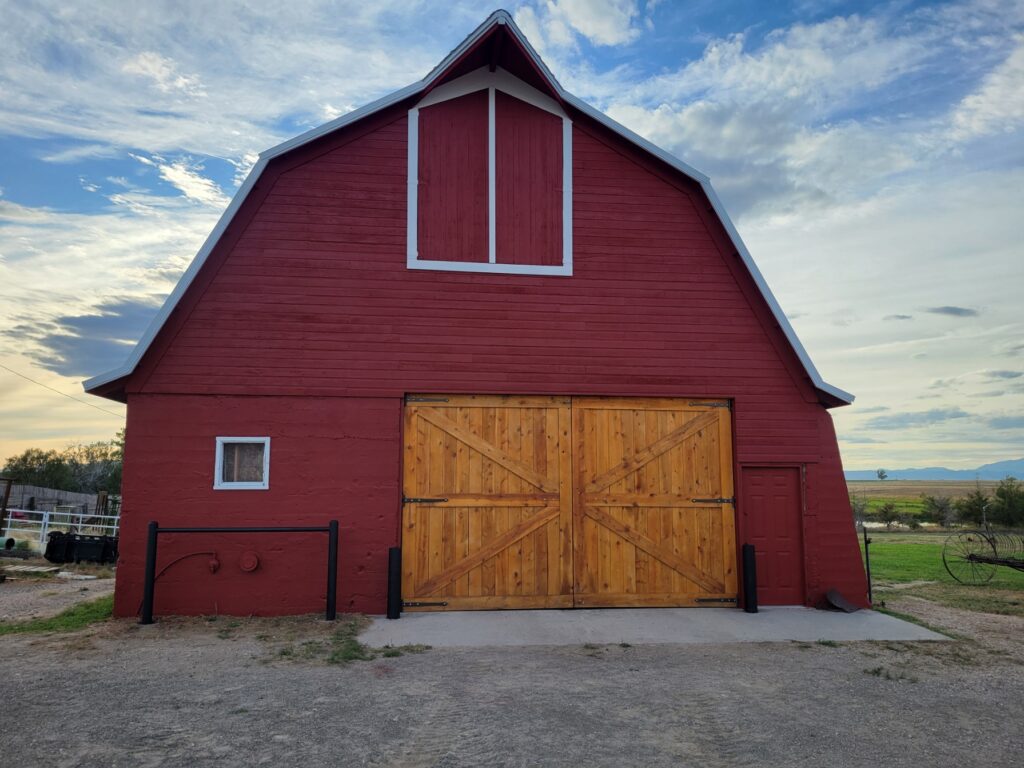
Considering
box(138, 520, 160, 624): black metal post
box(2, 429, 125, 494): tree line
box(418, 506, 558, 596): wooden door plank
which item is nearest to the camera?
box(138, 520, 160, 624): black metal post

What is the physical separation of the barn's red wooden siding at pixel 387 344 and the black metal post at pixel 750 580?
97cm

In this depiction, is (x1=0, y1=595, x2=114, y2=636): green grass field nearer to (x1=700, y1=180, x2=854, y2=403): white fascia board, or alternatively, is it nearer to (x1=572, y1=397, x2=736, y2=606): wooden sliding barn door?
(x1=572, y1=397, x2=736, y2=606): wooden sliding barn door

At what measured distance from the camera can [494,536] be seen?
32.7 feet

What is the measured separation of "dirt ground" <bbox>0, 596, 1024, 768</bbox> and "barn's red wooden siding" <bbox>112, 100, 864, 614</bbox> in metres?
1.77

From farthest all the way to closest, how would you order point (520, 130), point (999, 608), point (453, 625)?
point (999, 608)
point (520, 130)
point (453, 625)

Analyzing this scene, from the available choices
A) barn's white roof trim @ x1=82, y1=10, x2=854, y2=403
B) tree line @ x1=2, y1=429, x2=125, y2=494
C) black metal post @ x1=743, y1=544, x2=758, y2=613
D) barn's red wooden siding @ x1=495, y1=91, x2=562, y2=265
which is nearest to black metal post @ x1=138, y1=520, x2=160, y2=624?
barn's white roof trim @ x1=82, y1=10, x2=854, y2=403

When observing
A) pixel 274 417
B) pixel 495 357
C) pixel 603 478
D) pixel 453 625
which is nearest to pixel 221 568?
pixel 274 417

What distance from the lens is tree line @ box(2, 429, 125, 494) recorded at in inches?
1768

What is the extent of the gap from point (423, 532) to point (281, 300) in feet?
11.3

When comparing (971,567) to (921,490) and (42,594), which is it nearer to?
(42,594)

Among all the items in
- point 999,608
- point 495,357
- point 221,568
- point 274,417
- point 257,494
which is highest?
point 495,357

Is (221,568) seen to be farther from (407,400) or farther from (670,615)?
(670,615)

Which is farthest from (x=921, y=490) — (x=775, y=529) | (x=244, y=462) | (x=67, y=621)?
(x=67, y=621)

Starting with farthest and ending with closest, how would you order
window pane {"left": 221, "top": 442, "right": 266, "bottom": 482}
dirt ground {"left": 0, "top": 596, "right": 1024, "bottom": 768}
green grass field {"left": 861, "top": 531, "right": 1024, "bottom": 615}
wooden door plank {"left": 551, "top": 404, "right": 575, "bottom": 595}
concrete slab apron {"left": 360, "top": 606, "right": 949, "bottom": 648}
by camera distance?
green grass field {"left": 861, "top": 531, "right": 1024, "bottom": 615}
wooden door plank {"left": 551, "top": 404, "right": 575, "bottom": 595}
window pane {"left": 221, "top": 442, "right": 266, "bottom": 482}
concrete slab apron {"left": 360, "top": 606, "right": 949, "bottom": 648}
dirt ground {"left": 0, "top": 596, "right": 1024, "bottom": 768}
